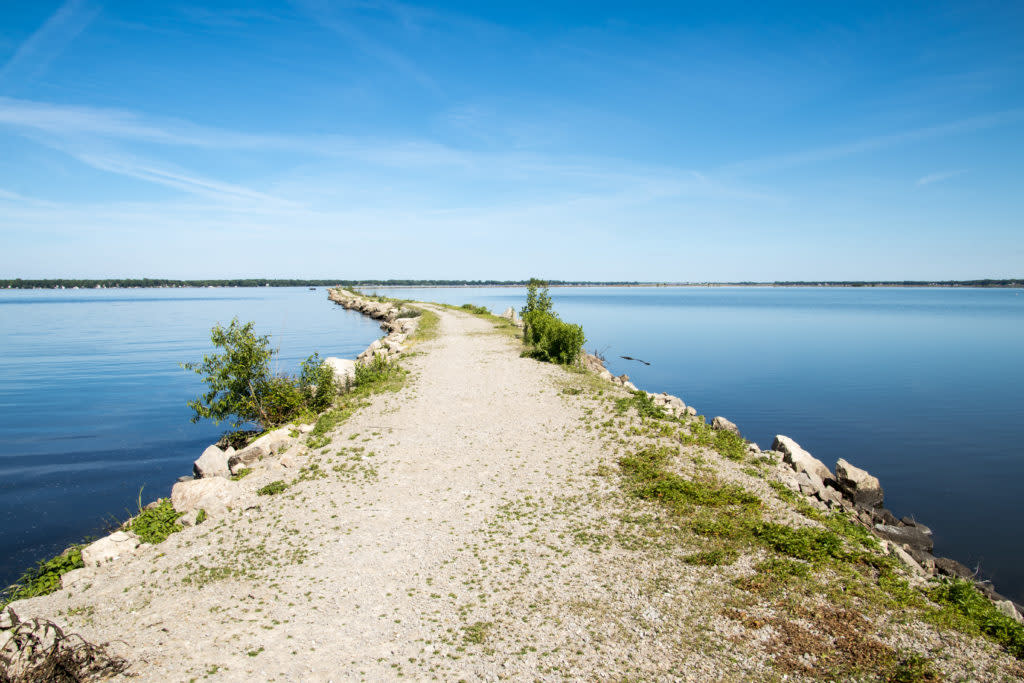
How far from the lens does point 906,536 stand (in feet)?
35.7

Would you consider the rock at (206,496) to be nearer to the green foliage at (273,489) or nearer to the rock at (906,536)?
the green foliage at (273,489)

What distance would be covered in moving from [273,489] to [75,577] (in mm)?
3149

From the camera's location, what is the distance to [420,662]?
5793 mm

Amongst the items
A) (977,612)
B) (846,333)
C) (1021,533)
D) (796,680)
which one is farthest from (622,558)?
(846,333)

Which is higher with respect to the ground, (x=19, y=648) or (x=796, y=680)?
(x=19, y=648)

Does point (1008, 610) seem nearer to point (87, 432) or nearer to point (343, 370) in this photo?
point (343, 370)

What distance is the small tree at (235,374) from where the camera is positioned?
14.8 metres

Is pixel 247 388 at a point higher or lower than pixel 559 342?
lower

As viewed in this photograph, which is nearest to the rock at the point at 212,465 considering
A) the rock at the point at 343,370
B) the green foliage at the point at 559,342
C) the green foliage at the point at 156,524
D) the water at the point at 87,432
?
the green foliage at the point at 156,524

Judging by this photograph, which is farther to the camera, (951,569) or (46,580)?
(951,569)

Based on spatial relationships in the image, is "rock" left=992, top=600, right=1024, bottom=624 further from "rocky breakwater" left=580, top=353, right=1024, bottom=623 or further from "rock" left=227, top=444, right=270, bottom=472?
"rock" left=227, top=444, right=270, bottom=472

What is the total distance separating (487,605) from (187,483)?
6795 mm

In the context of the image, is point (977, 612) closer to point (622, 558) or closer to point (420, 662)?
point (622, 558)

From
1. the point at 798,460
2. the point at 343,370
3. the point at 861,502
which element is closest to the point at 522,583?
the point at 798,460
